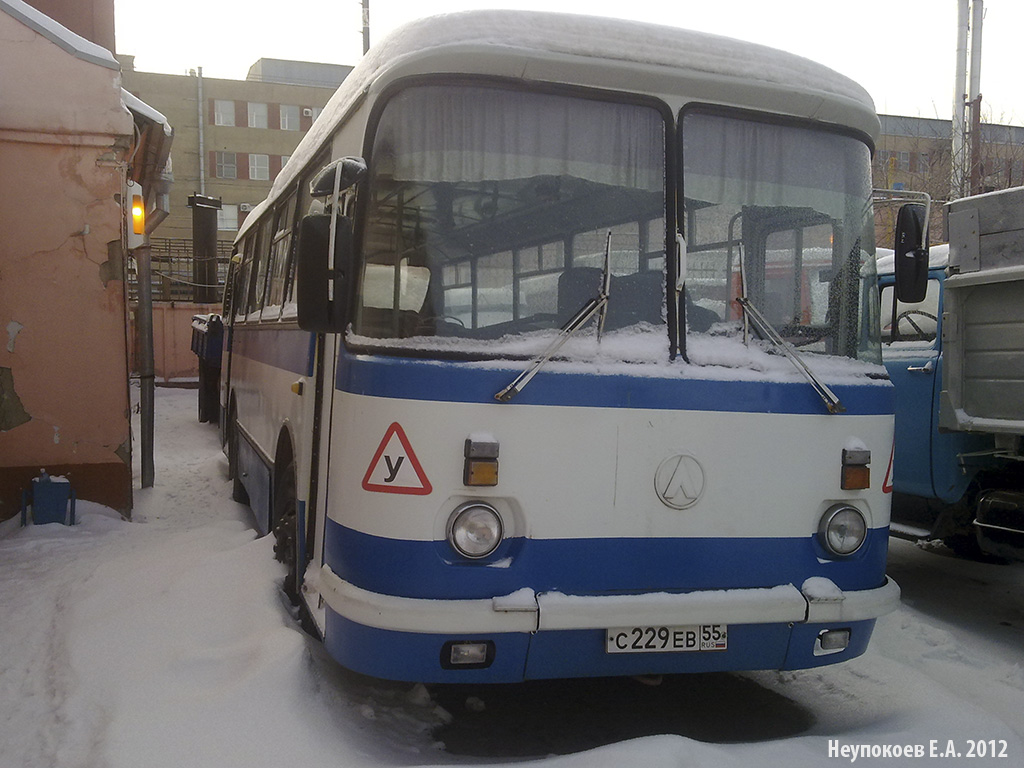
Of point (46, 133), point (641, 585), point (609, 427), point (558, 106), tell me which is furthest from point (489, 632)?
point (46, 133)

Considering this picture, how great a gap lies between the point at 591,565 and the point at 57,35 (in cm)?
622

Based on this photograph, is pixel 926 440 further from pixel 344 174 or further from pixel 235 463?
pixel 235 463

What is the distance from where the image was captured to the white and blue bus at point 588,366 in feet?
11.1

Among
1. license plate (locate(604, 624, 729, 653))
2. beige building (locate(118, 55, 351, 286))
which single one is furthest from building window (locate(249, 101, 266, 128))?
license plate (locate(604, 624, 729, 653))

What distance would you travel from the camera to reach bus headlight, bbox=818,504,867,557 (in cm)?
380

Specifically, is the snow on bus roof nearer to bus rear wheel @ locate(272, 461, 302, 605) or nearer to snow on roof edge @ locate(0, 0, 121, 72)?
bus rear wheel @ locate(272, 461, 302, 605)

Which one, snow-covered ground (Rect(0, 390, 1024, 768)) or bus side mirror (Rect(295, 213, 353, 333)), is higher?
bus side mirror (Rect(295, 213, 353, 333))

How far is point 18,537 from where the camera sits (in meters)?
6.77

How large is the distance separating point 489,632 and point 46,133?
5.88 m

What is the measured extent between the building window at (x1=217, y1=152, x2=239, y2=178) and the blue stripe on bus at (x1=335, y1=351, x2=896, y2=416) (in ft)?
163

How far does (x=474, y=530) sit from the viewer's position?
3.39 m

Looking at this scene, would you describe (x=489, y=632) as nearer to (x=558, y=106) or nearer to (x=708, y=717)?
(x=708, y=717)

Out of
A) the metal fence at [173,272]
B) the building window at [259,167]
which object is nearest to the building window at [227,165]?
the building window at [259,167]

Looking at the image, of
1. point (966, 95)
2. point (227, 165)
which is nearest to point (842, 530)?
point (966, 95)
